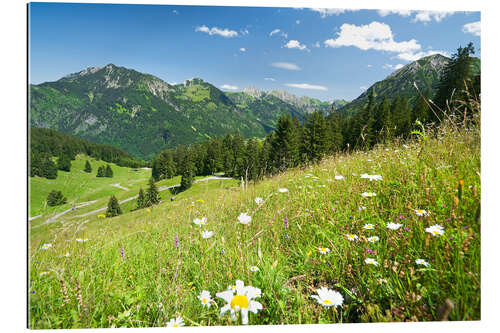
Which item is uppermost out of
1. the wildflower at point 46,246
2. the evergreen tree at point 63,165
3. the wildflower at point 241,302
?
the evergreen tree at point 63,165

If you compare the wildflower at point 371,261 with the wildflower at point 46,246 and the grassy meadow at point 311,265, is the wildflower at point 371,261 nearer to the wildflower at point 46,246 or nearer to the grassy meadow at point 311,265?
the grassy meadow at point 311,265

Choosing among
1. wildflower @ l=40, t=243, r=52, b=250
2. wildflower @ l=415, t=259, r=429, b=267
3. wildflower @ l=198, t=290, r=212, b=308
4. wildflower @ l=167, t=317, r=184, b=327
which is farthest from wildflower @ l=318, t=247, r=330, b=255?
Answer: wildflower @ l=40, t=243, r=52, b=250

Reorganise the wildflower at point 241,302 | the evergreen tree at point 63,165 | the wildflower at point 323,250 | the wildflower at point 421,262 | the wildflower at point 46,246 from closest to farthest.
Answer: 1. the wildflower at point 241,302
2. the wildflower at point 421,262
3. the wildflower at point 323,250
4. the wildflower at point 46,246
5. the evergreen tree at point 63,165

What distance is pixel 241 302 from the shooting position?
1129mm

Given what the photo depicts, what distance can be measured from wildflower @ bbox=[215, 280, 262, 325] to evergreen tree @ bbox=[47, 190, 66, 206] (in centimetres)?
221

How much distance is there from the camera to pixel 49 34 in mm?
2381

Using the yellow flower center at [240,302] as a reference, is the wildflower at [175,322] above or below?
below

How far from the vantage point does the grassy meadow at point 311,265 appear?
4.02 ft

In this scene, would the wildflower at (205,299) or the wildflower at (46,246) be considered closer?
the wildflower at (205,299)

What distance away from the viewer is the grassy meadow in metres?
1.23

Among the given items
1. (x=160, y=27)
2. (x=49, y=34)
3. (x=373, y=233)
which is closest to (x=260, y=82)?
(x=160, y=27)

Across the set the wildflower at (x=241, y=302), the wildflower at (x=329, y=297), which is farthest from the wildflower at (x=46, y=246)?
the wildflower at (x=329, y=297)
